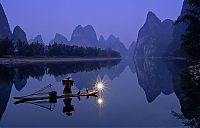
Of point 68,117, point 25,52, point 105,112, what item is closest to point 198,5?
point 105,112

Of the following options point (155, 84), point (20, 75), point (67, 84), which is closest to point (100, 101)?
point (67, 84)

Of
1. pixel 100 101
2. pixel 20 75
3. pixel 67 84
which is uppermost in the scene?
pixel 20 75

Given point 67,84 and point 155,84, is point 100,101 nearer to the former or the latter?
point 67,84

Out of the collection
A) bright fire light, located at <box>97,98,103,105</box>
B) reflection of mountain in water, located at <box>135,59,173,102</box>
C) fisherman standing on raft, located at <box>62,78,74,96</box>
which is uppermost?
reflection of mountain in water, located at <box>135,59,173,102</box>

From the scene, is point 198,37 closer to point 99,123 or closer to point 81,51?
point 99,123

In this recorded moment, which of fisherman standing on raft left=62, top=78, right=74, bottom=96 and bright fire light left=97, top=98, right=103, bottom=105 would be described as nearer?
fisherman standing on raft left=62, top=78, right=74, bottom=96

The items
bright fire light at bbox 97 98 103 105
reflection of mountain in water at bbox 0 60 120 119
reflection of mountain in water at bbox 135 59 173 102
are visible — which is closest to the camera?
bright fire light at bbox 97 98 103 105

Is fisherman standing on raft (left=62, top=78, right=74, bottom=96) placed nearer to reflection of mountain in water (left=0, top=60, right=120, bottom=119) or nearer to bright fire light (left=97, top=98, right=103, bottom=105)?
bright fire light (left=97, top=98, right=103, bottom=105)

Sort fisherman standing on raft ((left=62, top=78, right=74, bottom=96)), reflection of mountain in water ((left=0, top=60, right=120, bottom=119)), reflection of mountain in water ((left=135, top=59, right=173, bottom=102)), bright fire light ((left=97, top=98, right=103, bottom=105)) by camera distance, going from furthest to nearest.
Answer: reflection of mountain in water ((left=135, top=59, right=173, bottom=102)), reflection of mountain in water ((left=0, top=60, right=120, bottom=119)), bright fire light ((left=97, top=98, right=103, bottom=105)), fisherman standing on raft ((left=62, top=78, right=74, bottom=96))

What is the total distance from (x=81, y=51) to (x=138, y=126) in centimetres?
16018

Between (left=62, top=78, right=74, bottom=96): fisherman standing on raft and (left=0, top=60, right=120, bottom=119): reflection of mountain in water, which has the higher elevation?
(left=0, top=60, right=120, bottom=119): reflection of mountain in water

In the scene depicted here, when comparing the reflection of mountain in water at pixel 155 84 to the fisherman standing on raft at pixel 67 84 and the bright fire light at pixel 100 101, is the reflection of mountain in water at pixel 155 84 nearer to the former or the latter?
the bright fire light at pixel 100 101

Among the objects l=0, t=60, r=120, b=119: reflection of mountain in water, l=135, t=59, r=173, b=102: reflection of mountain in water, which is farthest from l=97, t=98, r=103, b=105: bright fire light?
l=0, t=60, r=120, b=119: reflection of mountain in water

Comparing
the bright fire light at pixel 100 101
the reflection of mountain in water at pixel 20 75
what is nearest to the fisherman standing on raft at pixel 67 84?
the bright fire light at pixel 100 101
